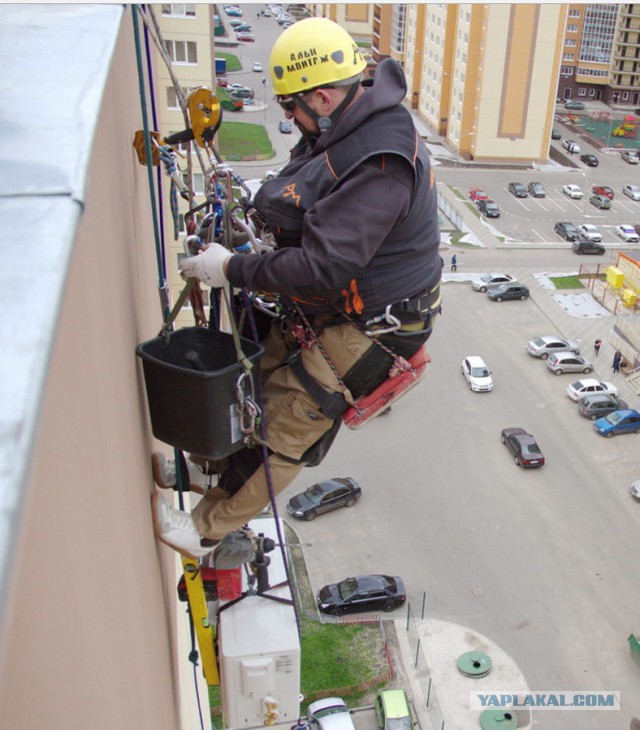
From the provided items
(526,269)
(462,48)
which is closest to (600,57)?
(462,48)

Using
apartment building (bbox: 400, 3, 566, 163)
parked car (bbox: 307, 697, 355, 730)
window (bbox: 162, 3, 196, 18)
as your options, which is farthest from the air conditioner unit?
apartment building (bbox: 400, 3, 566, 163)

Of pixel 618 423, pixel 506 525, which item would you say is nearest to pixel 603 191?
pixel 618 423

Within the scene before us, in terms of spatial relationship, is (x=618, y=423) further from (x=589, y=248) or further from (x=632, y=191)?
(x=632, y=191)

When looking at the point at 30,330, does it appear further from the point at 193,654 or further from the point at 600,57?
the point at 600,57

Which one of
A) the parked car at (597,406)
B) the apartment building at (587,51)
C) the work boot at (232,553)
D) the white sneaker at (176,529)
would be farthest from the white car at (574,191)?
the white sneaker at (176,529)

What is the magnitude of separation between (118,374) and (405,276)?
1326 millimetres

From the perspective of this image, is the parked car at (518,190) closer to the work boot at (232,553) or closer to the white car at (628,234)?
the white car at (628,234)

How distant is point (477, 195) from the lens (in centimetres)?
3030

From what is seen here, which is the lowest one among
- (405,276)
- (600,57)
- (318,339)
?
(600,57)

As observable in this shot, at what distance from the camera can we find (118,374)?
203 centimetres

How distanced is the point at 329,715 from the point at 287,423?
335 inches

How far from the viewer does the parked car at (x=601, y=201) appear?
30.6 m

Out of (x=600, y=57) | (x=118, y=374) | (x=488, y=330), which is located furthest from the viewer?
(x=600, y=57)

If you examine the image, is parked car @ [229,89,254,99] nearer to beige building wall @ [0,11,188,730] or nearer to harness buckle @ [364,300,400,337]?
beige building wall @ [0,11,188,730]
